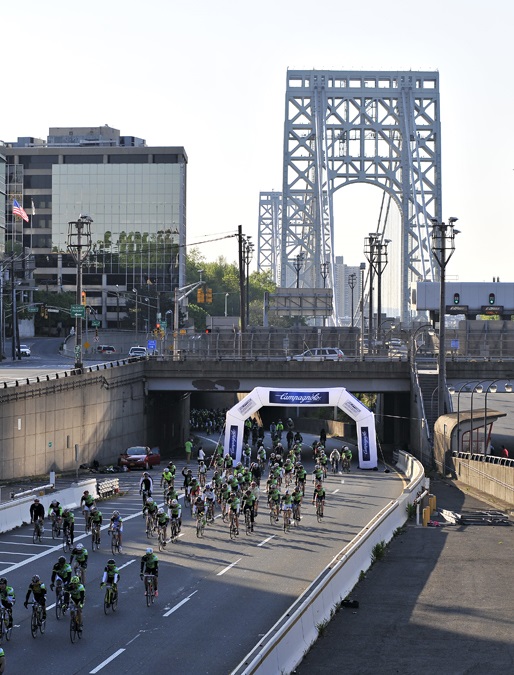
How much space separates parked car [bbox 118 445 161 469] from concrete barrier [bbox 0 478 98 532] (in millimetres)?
18072

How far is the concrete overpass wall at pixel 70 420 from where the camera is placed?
49.6m

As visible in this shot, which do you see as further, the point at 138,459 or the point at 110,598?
the point at 138,459

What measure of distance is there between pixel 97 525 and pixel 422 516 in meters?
12.6

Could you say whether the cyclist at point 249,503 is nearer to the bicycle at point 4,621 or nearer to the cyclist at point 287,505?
the cyclist at point 287,505

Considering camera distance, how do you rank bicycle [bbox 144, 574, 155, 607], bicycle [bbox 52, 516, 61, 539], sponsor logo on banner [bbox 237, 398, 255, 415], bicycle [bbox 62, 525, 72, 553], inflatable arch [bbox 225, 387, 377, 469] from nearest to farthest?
bicycle [bbox 144, 574, 155, 607] < bicycle [bbox 62, 525, 72, 553] < bicycle [bbox 52, 516, 61, 539] < inflatable arch [bbox 225, 387, 377, 469] < sponsor logo on banner [bbox 237, 398, 255, 415]

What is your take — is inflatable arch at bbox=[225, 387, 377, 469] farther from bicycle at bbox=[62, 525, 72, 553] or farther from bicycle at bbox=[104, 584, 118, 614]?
bicycle at bbox=[104, 584, 118, 614]

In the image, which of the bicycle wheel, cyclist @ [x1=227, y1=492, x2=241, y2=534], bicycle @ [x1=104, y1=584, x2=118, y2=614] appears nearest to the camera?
the bicycle wheel

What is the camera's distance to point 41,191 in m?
192

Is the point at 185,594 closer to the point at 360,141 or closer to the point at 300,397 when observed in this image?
the point at 300,397

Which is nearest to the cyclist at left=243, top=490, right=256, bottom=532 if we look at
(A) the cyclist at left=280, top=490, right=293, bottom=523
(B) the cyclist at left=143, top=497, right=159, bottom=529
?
(A) the cyclist at left=280, top=490, right=293, bottom=523

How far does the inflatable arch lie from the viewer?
2365 inches

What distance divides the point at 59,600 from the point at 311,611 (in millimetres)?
5569

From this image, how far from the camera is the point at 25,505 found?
3753cm

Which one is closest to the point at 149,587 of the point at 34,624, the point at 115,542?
the point at 34,624
